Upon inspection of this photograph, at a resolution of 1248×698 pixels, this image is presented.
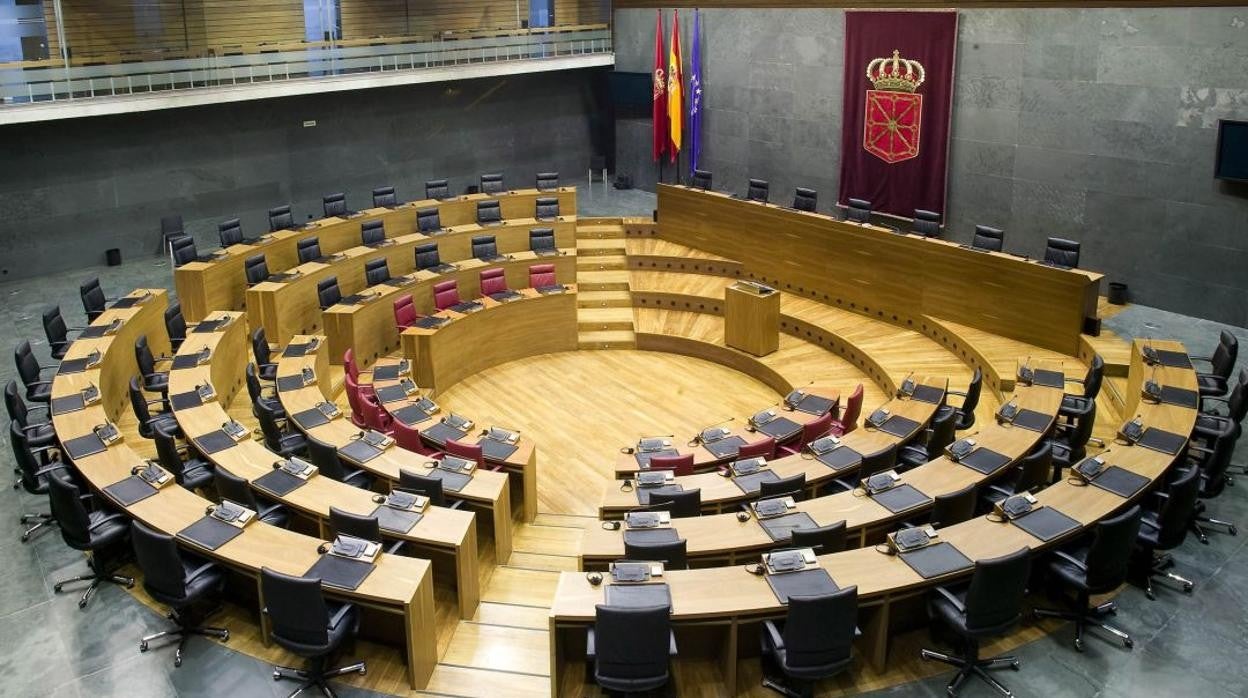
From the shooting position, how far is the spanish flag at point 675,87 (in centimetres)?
1861

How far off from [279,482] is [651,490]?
9.20ft

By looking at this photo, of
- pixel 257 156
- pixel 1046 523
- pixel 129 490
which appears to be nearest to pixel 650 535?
pixel 1046 523

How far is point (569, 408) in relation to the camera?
12578 millimetres

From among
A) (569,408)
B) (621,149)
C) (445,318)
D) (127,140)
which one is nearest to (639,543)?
(569,408)

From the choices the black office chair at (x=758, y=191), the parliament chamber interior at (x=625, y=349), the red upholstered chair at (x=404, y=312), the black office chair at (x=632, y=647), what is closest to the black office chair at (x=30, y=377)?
the parliament chamber interior at (x=625, y=349)

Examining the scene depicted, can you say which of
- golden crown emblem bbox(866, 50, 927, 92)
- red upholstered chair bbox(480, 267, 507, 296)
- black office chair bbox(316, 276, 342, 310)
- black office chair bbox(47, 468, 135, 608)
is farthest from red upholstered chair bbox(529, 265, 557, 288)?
black office chair bbox(47, 468, 135, 608)

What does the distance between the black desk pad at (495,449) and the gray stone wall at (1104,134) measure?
8876 mm

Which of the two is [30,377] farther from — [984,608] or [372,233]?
[984,608]

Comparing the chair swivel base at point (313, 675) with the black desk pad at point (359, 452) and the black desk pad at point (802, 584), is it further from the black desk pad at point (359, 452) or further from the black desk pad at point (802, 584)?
the black desk pad at point (802, 584)

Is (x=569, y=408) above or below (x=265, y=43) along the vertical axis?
below

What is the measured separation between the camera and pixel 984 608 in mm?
6336

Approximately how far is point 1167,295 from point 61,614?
41.6 feet

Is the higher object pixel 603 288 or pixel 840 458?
pixel 603 288

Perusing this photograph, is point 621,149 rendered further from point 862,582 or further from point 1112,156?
point 862,582
